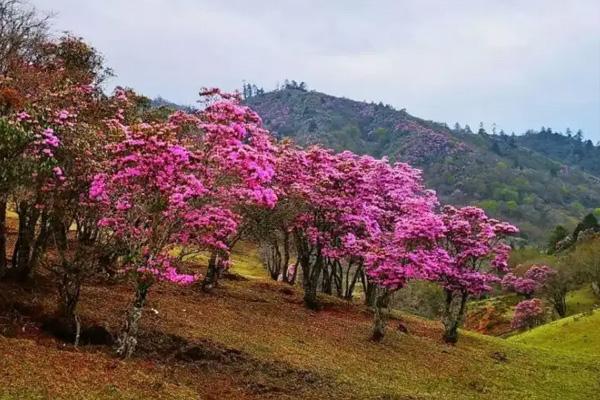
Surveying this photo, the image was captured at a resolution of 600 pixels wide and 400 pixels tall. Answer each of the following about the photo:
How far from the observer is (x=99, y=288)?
27.9 meters

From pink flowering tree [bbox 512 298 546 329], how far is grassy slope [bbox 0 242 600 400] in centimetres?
3810

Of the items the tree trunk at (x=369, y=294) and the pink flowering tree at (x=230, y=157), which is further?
the tree trunk at (x=369, y=294)

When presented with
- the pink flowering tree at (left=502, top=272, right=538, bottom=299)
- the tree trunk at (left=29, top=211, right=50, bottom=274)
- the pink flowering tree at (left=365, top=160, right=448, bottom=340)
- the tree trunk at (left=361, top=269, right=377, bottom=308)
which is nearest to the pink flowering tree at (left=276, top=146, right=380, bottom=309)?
the pink flowering tree at (left=365, top=160, right=448, bottom=340)

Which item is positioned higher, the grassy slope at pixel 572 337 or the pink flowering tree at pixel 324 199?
the pink flowering tree at pixel 324 199

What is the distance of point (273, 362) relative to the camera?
2223 centimetres

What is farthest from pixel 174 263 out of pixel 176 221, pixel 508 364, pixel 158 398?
pixel 508 364

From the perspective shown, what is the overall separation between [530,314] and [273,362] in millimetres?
61204

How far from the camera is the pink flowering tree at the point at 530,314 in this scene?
7525 cm

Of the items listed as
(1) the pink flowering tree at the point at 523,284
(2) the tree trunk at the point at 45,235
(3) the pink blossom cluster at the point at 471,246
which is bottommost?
(1) the pink flowering tree at the point at 523,284

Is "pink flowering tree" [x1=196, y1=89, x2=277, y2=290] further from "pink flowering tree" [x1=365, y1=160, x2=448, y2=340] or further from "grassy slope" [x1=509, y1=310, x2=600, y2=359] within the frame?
"grassy slope" [x1=509, y1=310, x2=600, y2=359]

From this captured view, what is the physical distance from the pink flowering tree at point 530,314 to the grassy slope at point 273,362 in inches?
1500

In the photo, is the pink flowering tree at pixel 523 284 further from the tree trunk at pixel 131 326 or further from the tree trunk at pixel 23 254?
the tree trunk at pixel 131 326

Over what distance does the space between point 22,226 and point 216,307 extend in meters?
10.7

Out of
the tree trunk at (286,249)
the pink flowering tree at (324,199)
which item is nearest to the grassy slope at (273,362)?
the tree trunk at (286,249)
